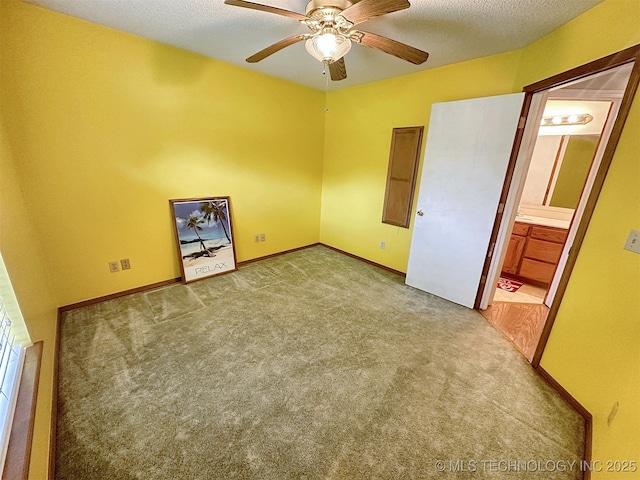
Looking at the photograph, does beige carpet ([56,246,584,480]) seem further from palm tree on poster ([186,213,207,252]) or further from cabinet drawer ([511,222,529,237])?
cabinet drawer ([511,222,529,237])

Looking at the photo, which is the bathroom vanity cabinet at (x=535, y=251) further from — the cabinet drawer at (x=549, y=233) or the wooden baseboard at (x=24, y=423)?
the wooden baseboard at (x=24, y=423)

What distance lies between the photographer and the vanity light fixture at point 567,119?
2976 mm

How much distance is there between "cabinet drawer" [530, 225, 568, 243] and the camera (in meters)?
2.93

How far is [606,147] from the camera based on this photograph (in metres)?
1.46

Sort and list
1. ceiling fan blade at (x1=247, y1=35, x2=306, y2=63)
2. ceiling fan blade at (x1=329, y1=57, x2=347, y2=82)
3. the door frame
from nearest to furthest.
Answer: the door frame
ceiling fan blade at (x1=247, y1=35, x2=306, y2=63)
ceiling fan blade at (x1=329, y1=57, x2=347, y2=82)

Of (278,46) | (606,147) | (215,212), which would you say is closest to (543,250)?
(606,147)

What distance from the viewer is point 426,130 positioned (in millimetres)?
2838

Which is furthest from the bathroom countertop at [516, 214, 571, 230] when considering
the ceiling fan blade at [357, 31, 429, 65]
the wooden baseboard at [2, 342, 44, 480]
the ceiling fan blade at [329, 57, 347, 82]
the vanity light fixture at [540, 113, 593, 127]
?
the wooden baseboard at [2, 342, 44, 480]

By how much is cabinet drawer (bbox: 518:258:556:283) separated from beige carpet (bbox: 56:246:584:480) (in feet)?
4.36

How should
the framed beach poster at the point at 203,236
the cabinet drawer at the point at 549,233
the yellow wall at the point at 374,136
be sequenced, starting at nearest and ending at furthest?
the yellow wall at the point at 374,136, the framed beach poster at the point at 203,236, the cabinet drawer at the point at 549,233

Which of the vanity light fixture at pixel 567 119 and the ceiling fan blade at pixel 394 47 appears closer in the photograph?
the ceiling fan blade at pixel 394 47

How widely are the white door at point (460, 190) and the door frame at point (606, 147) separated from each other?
7 cm

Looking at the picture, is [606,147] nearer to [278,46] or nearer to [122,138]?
[278,46]

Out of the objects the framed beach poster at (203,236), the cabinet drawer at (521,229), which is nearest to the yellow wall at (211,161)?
the framed beach poster at (203,236)
